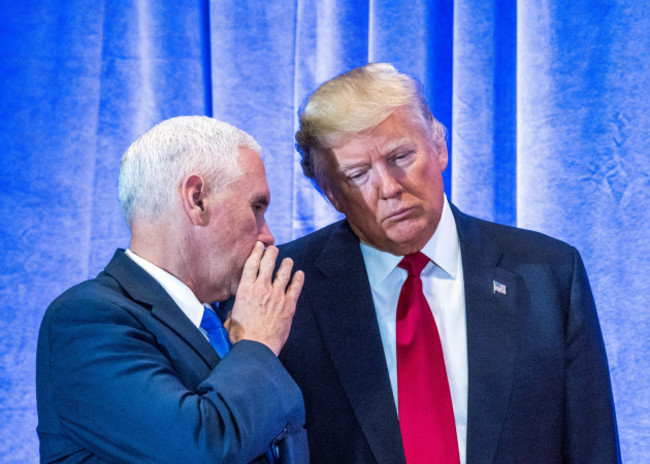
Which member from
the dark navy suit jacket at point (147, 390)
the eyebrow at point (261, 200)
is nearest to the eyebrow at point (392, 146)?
the eyebrow at point (261, 200)

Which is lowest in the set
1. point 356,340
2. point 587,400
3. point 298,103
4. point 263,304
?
point 587,400

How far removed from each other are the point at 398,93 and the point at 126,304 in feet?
2.26

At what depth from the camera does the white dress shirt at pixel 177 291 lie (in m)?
1.25

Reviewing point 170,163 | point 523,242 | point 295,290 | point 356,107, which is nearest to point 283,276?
point 295,290

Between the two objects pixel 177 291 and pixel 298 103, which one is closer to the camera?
pixel 177 291

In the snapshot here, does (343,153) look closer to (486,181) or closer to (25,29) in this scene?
(486,181)

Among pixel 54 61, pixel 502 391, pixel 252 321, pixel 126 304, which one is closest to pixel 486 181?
pixel 502 391

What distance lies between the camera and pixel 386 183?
1440mm

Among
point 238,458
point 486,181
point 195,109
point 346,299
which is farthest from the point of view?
point 195,109

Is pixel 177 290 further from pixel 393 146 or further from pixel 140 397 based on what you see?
pixel 393 146

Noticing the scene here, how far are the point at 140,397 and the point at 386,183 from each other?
65 centimetres

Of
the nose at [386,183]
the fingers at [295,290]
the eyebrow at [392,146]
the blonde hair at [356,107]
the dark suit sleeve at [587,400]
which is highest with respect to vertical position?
the blonde hair at [356,107]

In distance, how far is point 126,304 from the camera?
1.16 metres

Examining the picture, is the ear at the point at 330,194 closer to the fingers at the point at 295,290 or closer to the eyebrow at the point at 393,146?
the eyebrow at the point at 393,146
